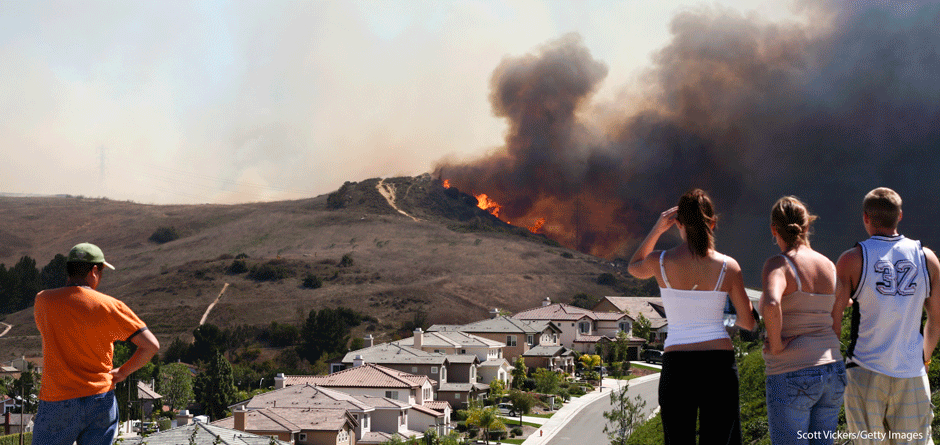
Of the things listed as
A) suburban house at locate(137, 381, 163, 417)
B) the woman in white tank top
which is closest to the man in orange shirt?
the woman in white tank top

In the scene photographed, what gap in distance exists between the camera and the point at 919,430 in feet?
19.3

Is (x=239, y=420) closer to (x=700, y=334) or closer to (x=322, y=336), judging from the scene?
(x=700, y=334)

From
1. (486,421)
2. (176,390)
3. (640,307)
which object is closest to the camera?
→ (486,421)

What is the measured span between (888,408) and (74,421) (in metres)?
6.25

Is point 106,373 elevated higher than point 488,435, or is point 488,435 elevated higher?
point 106,373

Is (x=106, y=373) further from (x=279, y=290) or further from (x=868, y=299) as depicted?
(x=279, y=290)

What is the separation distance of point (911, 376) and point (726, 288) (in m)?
1.59

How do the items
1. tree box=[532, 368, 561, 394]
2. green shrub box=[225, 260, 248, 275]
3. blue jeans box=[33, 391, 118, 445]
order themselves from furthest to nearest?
green shrub box=[225, 260, 248, 275] → tree box=[532, 368, 561, 394] → blue jeans box=[33, 391, 118, 445]

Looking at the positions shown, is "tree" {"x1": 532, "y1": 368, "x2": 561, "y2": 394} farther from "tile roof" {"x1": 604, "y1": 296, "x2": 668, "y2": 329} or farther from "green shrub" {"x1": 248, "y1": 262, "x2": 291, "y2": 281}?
"green shrub" {"x1": 248, "y1": 262, "x2": 291, "y2": 281}

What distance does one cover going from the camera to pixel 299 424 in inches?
1598

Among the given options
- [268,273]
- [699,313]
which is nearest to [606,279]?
[268,273]

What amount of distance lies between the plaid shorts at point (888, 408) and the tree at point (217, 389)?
64375 mm

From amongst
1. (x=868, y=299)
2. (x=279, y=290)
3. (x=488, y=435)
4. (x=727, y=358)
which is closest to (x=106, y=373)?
(x=727, y=358)

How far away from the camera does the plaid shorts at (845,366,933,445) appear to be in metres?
A: 5.90
